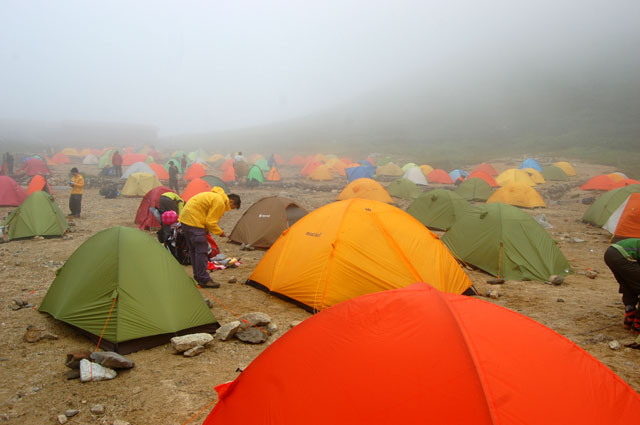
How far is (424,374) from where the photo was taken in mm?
2428

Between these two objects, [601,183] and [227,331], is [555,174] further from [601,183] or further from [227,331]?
[227,331]

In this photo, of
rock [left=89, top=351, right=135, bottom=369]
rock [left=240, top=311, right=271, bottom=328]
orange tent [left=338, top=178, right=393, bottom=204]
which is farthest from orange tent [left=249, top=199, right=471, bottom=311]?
orange tent [left=338, top=178, right=393, bottom=204]

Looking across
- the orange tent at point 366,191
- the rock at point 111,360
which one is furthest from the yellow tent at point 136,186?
the rock at point 111,360

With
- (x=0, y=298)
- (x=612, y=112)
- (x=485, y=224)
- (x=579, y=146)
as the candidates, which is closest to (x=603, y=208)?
(x=485, y=224)

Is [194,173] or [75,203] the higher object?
[194,173]

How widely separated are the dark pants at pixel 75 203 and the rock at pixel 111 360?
1167 cm

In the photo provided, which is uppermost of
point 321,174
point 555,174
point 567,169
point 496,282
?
point 567,169

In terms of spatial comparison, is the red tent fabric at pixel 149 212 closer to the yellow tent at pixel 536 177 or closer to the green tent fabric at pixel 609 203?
the green tent fabric at pixel 609 203

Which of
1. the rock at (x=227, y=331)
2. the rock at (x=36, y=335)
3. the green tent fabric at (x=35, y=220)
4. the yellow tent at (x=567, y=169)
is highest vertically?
the yellow tent at (x=567, y=169)

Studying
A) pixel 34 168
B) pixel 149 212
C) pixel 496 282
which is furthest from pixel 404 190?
pixel 34 168

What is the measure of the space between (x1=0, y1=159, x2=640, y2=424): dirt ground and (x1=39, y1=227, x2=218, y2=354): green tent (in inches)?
10.2

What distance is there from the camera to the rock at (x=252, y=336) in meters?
5.36

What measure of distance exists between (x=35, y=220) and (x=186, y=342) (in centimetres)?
880

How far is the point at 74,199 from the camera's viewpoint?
14172mm
